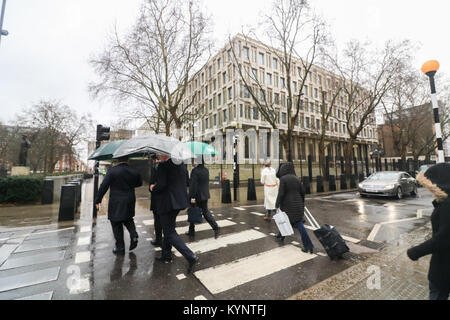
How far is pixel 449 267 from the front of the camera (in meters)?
1.75

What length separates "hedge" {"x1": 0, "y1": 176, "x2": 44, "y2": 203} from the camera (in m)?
9.25

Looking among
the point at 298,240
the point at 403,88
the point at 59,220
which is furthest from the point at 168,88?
the point at 403,88

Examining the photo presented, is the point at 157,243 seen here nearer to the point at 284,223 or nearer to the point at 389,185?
the point at 284,223

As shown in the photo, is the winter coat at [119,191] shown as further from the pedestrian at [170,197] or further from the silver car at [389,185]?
the silver car at [389,185]

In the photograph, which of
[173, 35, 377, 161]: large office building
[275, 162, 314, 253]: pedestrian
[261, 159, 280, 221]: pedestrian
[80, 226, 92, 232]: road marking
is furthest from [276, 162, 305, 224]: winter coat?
[173, 35, 377, 161]: large office building

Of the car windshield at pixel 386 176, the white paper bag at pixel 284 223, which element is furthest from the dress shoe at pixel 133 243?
the car windshield at pixel 386 176

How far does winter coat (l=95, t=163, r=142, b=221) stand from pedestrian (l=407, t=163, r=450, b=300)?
14.6 feet

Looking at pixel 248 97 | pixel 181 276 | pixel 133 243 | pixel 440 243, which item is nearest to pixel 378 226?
pixel 440 243

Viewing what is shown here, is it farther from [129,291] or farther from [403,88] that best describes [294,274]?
[403,88]

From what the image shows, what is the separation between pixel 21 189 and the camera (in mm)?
9453

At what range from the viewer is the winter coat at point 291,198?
4.28 m

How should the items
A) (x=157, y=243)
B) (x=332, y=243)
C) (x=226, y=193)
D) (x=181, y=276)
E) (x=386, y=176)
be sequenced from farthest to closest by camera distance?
(x=386, y=176) < (x=226, y=193) < (x=157, y=243) < (x=332, y=243) < (x=181, y=276)

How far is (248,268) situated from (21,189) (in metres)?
11.7
